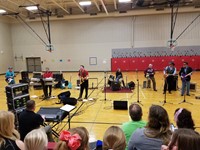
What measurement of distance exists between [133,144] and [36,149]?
119 centimetres

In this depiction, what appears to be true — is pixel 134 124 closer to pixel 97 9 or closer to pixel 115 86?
pixel 115 86

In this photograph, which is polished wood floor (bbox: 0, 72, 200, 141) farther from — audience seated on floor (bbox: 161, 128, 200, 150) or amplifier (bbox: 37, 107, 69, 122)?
audience seated on floor (bbox: 161, 128, 200, 150)

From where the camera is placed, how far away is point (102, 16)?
68.5 ft

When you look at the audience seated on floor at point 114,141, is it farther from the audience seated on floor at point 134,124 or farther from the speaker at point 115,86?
the speaker at point 115,86

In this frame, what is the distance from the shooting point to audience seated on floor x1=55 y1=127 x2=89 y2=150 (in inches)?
63.5

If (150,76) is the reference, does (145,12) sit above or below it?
above

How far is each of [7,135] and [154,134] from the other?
1885mm

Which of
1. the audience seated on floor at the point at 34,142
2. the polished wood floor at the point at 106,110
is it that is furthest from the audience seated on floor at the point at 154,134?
the polished wood floor at the point at 106,110

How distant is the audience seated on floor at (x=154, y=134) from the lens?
2176 mm

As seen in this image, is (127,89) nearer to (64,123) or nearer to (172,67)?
(172,67)

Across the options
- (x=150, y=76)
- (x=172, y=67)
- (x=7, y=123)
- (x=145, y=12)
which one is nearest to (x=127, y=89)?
(x=150, y=76)

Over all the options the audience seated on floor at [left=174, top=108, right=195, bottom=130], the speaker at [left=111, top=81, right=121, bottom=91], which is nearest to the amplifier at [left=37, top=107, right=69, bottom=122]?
the audience seated on floor at [left=174, top=108, right=195, bottom=130]

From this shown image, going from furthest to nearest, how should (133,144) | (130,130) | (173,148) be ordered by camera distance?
1. (130,130)
2. (133,144)
3. (173,148)

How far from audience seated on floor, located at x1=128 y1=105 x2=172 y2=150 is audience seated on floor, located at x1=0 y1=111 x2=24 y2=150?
1460 millimetres
